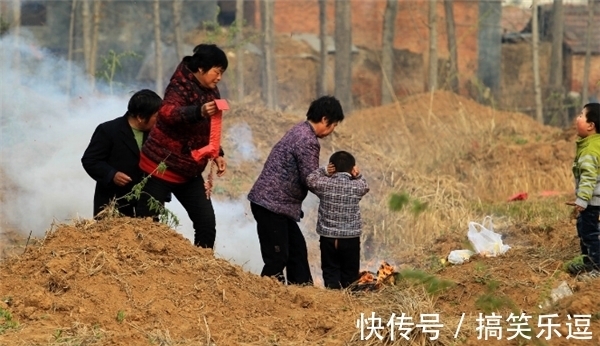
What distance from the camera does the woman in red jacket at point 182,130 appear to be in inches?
300

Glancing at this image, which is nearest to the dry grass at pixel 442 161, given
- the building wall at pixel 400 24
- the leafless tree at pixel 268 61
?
the leafless tree at pixel 268 61

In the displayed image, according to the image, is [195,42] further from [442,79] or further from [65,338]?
[65,338]

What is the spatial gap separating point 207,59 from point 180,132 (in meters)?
0.56

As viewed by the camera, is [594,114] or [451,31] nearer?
[594,114]

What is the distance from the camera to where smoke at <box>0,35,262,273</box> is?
426 inches

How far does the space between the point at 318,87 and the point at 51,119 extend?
1484cm

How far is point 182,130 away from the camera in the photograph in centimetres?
771

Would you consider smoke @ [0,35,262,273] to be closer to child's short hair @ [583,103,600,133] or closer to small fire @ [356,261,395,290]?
small fire @ [356,261,395,290]

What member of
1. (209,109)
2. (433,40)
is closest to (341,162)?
(209,109)

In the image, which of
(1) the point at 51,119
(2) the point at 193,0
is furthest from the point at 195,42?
(1) the point at 51,119

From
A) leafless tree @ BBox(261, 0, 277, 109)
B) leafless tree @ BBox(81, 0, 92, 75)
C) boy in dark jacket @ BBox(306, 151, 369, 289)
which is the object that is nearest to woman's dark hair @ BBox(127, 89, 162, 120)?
boy in dark jacket @ BBox(306, 151, 369, 289)

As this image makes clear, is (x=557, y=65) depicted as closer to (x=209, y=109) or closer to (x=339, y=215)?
(x=339, y=215)

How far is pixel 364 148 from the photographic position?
14.7m

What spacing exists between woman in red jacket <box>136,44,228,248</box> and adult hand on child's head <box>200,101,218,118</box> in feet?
0.42
